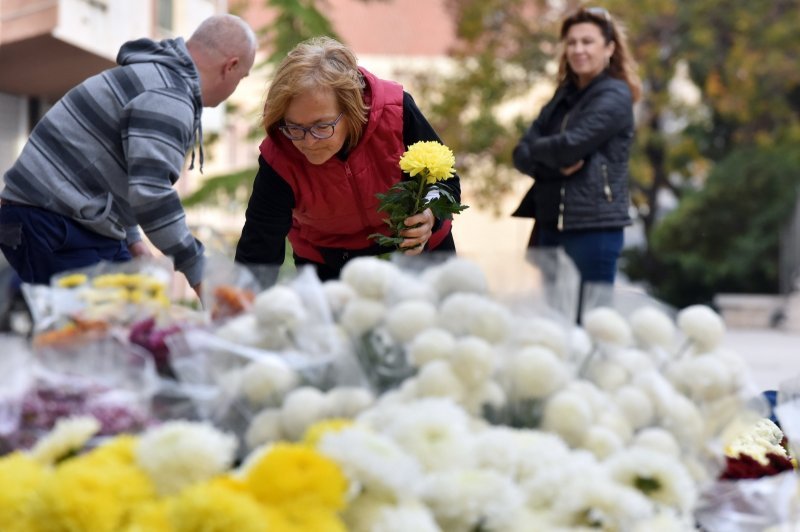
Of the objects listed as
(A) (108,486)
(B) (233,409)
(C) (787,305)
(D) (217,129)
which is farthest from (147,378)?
(C) (787,305)

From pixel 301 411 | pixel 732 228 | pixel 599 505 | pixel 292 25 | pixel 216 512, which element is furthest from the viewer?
pixel 732 228

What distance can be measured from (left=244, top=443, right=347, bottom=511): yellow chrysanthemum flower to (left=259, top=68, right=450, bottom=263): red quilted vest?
205 centimetres

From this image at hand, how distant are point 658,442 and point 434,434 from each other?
350 millimetres

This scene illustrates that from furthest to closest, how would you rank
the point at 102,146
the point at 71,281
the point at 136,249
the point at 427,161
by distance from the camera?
the point at 136,249, the point at 102,146, the point at 427,161, the point at 71,281

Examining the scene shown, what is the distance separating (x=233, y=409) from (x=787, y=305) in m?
17.6

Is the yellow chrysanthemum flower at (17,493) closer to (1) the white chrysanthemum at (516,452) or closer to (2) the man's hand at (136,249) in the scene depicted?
(1) the white chrysanthemum at (516,452)

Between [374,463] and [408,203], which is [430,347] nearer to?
[374,463]

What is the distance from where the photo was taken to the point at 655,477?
1781 mm

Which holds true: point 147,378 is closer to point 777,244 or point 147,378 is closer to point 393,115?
point 393,115

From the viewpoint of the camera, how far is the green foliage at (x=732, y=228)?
63.2ft

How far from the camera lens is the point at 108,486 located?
64.1 inches

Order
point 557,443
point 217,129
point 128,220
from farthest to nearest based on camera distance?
point 217,129
point 128,220
point 557,443

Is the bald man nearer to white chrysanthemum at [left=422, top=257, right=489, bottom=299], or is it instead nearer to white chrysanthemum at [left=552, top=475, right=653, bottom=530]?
white chrysanthemum at [left=422, top=257, right=489, bottom=299]

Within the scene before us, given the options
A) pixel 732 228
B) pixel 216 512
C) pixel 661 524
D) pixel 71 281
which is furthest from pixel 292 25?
pixel 216 512
